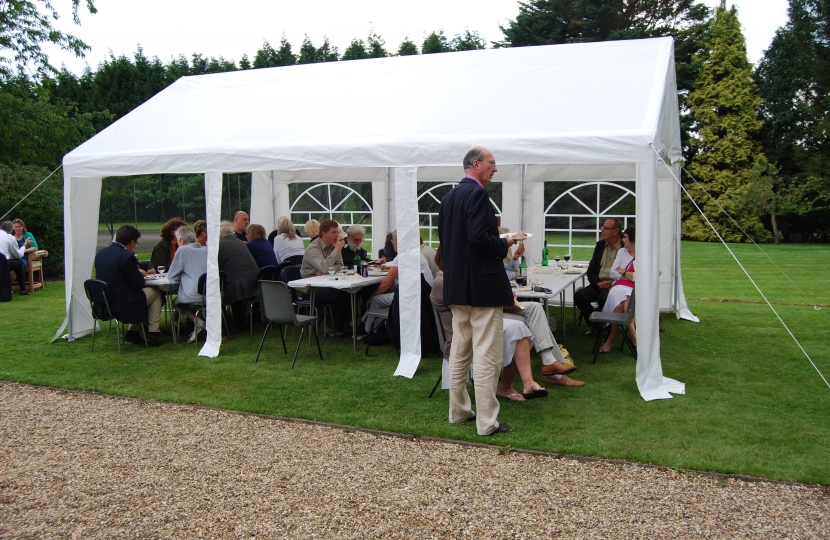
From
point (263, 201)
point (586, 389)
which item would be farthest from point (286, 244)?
point (586, 389)

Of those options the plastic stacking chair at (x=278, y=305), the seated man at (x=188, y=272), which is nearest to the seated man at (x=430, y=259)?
the plastic stacking chair at (x=278, y=305)

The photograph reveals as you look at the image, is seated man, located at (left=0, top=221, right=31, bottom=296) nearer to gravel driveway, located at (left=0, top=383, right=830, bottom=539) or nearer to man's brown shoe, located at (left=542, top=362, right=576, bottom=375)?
gravel driveway, located at (left=0, top=383, right=830, bottom=539)

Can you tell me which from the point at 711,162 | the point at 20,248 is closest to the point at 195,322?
the point at 20,248

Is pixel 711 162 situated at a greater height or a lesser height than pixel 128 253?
greater

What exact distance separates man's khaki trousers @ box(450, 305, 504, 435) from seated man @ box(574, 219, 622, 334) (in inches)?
128

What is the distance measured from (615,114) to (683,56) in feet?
74.6

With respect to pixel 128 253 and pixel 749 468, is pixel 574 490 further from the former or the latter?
pixel 128 253

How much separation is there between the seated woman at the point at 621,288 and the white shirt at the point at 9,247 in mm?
9163

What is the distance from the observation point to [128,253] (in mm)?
6637

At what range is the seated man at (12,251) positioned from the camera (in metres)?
10.8

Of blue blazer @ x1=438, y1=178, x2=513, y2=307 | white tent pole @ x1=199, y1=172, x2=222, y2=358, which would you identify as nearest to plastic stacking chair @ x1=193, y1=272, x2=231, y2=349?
white tent pole @ x1=199, y1=172, x2=222, y2=358

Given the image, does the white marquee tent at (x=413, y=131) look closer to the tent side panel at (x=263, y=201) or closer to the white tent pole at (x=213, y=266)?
the white tent pole at (x=213, y=266)

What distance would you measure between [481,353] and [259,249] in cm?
454

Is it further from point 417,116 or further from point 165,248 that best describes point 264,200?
point 417,116
